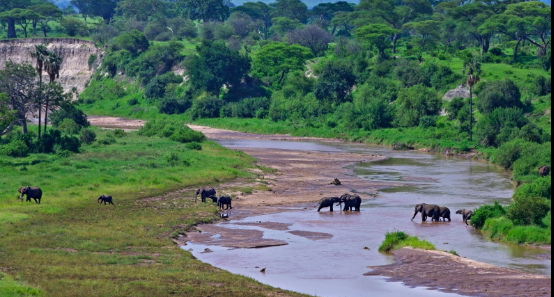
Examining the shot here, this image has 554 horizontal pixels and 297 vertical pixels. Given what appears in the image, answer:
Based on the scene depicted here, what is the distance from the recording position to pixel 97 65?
11344cm

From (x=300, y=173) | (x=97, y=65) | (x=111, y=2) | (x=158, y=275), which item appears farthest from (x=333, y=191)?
(x=111, y=2)

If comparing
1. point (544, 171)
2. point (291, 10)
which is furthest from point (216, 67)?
point (544, 171)

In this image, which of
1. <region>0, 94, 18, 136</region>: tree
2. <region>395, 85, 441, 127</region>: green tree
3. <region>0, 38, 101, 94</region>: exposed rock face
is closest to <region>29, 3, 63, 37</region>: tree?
<region>0, 38, 101, 94</region>: exposed rock face

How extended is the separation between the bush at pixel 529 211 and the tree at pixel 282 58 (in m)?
64.9

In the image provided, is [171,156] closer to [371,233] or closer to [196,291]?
[371,233]

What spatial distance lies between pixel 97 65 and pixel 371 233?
93123mm

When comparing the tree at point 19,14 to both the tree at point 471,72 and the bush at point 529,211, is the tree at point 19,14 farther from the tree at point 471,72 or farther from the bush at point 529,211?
the bush at point 529,211

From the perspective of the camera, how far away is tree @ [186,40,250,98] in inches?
3499

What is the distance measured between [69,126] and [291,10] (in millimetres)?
83975

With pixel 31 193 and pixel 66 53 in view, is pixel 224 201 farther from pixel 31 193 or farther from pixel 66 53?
pixel 66 53

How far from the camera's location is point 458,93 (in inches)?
2805

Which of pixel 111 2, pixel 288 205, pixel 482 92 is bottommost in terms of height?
pixel 288 205

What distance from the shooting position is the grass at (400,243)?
2397cm

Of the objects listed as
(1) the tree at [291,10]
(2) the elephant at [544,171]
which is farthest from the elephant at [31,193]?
(1) the tree at [291,10]
